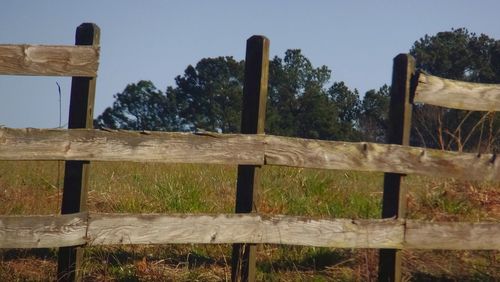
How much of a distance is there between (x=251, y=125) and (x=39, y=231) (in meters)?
1.63

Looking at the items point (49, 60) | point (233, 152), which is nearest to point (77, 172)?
point (49, 60)

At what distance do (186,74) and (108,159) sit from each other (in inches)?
1851

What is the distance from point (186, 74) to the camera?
51625 mm

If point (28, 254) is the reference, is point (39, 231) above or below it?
above

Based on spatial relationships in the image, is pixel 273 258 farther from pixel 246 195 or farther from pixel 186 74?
pixel 186 74

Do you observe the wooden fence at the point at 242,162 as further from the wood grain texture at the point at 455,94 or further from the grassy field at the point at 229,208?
the grassy field at the point at 229,208

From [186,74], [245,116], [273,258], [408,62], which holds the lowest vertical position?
[273,258]

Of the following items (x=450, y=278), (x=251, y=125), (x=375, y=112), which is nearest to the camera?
(x=251, y=125)

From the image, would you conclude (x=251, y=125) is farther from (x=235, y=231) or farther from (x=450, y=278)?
(x=450, y=278)

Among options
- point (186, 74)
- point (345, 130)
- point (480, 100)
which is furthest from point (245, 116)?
point (186, 74)

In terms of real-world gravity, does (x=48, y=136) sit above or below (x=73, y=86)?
below

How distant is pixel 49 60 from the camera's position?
16.5 feet

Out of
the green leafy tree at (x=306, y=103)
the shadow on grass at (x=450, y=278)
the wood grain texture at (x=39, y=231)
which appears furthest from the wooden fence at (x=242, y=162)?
the green leafy tree at (x=306, y=103)

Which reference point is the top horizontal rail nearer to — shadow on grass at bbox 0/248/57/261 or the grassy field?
the grassy field
